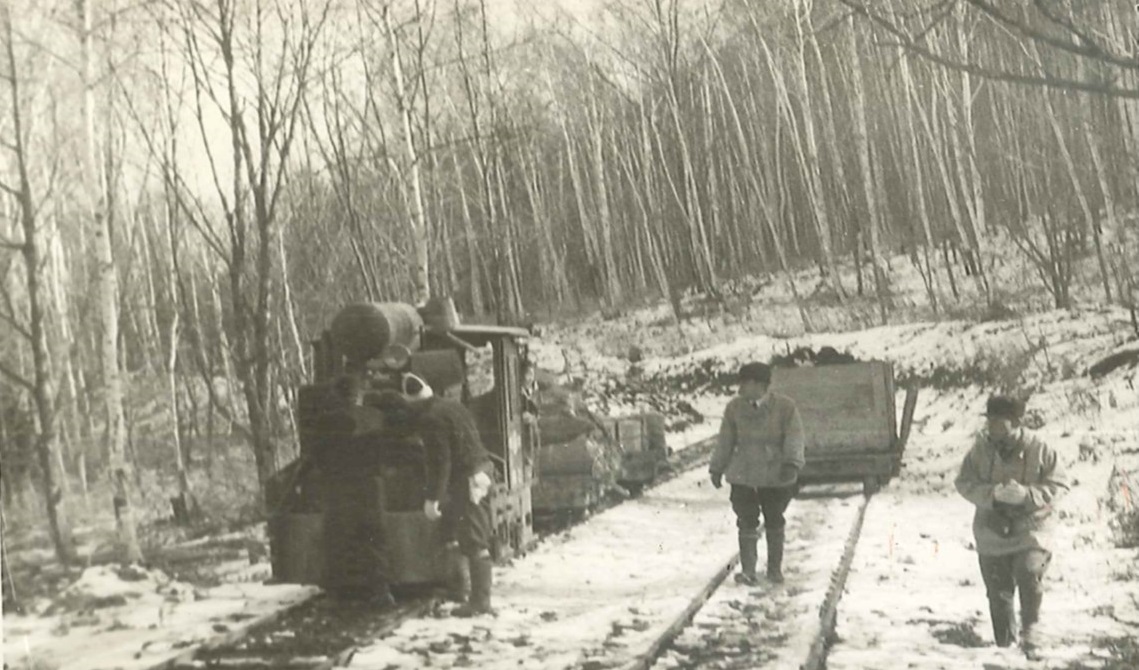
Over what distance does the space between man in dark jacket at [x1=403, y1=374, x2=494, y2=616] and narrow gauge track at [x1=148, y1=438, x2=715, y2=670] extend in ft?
1.28

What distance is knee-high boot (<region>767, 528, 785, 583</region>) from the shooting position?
6.29 m

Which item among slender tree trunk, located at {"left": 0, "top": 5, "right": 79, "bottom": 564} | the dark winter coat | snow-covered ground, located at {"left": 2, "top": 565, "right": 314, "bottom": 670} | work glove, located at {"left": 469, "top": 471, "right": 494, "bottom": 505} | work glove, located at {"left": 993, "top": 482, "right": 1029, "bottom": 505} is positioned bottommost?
snow-covered ground, located at {"left": 2, "top": 565, "right": 314, "bottom": 670}

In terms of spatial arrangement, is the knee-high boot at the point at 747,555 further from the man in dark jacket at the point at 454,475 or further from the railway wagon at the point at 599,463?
the man in dark jacket at the point at 454,475

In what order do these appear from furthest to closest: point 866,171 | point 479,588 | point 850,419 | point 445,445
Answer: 1. point 866,171
2. point 850,419
3. point 445,445
4. point 479,588

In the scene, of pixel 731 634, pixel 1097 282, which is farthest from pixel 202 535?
pixel 1097 282

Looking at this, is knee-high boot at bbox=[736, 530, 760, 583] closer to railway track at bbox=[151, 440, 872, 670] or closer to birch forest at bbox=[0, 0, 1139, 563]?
railway track at bbox=[151, 440, 872, 670]

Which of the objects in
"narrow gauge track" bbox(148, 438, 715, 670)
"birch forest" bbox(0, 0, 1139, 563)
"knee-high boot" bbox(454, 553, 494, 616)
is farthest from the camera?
"knee-high boot" bbox(454, 553, 494, 616)

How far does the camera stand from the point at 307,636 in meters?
5.75

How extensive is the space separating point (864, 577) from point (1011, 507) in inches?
42.5

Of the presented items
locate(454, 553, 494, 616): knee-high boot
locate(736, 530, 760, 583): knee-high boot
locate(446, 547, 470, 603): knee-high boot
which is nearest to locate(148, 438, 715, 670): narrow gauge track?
locate(446, 547, 470, 603): knee-high boot

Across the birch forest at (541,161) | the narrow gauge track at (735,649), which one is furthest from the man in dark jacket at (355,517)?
the narrow gauge track at (735,649)

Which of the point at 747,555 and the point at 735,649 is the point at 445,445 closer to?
the point at 747,555

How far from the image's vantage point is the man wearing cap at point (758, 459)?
6.30m

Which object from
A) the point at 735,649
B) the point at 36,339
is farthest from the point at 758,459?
the point at 36,339
